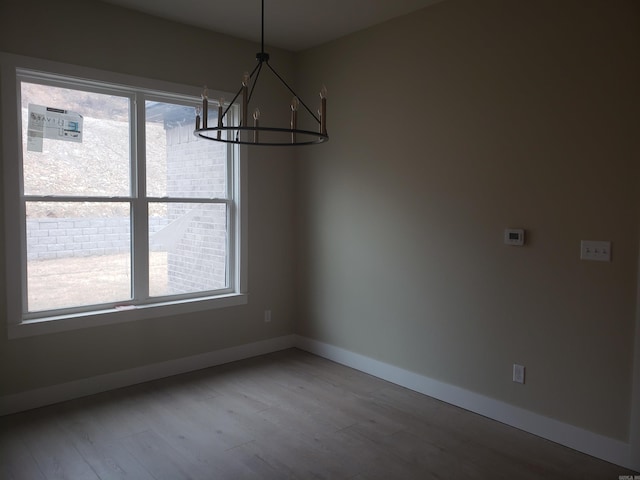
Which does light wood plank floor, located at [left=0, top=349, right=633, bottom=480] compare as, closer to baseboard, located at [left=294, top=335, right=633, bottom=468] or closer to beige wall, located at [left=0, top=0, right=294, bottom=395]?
baseboard, located at [left=294, top=335, right=633, bottom=468]

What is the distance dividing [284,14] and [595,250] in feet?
9.06

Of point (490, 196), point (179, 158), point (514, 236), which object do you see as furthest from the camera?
point (179, 158)

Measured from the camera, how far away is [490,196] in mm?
3297

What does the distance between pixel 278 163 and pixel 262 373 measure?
1966mm

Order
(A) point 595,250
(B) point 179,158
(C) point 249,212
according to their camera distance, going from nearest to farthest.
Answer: (A) point 595,250 < (B) point 179,158 < (C) point 249,212

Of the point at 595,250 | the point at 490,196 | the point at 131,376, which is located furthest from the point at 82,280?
the point at 595,250

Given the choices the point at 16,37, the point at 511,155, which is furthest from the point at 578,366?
the point at 16,37

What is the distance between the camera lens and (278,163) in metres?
4.70

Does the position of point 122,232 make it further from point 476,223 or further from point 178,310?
point 476,223

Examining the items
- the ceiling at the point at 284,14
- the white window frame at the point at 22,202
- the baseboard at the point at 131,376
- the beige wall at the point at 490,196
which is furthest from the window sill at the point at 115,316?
the ceiling at the point at 284,14

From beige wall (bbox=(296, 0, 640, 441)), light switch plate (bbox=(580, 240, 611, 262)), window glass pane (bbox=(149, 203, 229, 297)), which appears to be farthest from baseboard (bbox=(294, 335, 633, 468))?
window glass pane (bbox=(149, 203, 229, 297))

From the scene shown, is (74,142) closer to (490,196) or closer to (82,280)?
(82,280)

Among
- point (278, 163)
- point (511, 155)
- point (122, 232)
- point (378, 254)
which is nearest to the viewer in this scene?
point (511, 155)

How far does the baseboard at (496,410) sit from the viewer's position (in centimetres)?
279
